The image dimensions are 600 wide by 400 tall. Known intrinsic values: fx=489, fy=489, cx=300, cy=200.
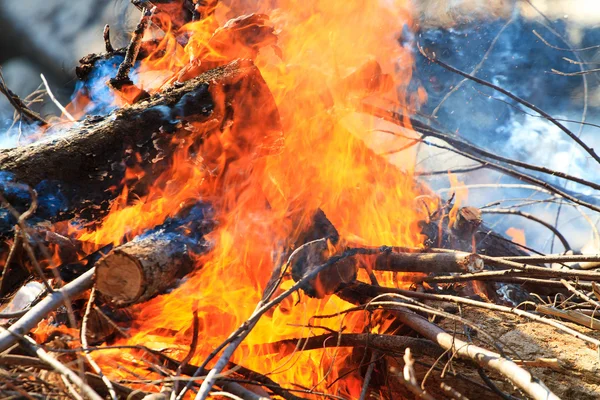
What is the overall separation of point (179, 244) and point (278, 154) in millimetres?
1018

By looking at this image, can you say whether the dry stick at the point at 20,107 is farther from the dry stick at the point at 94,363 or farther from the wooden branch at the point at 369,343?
the wooden branch at the point at 369,343

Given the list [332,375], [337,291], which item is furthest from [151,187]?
[332,375]

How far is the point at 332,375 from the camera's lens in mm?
2482

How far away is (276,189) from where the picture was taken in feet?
9.29

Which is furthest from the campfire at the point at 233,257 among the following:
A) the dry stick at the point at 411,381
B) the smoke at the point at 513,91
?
the smoke at the point at 513,91

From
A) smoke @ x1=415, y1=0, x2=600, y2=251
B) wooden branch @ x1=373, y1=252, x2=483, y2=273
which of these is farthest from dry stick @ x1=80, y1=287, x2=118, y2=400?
smoke @ x1=415, y1=0, x2=600, y2=251

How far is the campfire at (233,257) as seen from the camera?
74.5 inches

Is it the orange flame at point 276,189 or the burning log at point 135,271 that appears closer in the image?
the burning log at point 135,271

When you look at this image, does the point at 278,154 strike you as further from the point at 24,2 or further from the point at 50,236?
the point at 24,2

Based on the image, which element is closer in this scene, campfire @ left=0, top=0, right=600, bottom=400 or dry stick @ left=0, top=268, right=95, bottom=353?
dry stick @ left=0, top=268, right=95, bottom=353

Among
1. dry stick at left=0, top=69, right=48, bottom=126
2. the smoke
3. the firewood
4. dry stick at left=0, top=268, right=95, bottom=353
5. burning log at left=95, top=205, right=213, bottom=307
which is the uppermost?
dry stick at left=0, top=69, right=48, bottom=126

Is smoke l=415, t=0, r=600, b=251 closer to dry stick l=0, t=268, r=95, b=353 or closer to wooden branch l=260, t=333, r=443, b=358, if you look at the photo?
wooden branch l=260, t=333, r=443, b=358

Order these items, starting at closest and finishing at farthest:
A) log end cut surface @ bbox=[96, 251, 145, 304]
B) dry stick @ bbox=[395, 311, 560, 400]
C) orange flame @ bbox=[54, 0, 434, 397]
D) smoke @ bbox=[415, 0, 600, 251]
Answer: dry stick @ bbox=[395, 311, 560, 400]
log end cut surface @ bbox=[96, 251, 145, 304]
orange flame @ bbox=[54, 0, 434, 397]
smoke @ bbox=[415, 0, 600, 251]

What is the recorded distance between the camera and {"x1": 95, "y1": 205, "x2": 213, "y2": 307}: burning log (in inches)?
72.7
